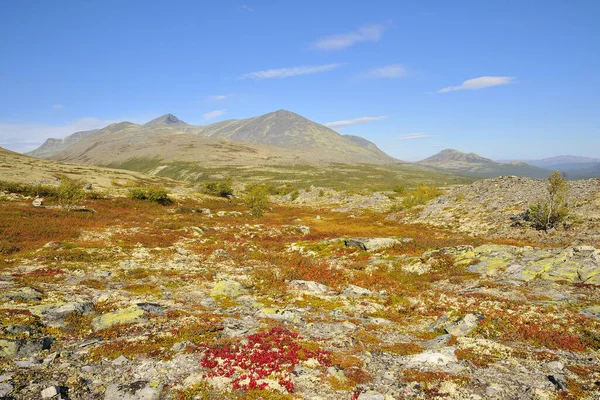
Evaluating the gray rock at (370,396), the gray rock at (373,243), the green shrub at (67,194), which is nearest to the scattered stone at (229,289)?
the gray rock at (370,396)

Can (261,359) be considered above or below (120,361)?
below

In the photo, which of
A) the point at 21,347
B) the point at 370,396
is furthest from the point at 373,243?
the point at 21,347

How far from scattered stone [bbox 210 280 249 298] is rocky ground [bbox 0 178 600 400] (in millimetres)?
168

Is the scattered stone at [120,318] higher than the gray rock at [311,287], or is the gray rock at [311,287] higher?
the scattered stone at [120,318]

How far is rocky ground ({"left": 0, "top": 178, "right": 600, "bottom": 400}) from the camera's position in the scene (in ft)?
35.5

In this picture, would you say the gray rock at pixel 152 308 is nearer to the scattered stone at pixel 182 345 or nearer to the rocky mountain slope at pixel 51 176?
the scattered stone at pixel 182 345

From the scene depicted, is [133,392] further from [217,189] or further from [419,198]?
[217,189]

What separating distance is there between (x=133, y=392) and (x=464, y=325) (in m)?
15.3

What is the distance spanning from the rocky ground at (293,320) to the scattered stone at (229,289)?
168 mm

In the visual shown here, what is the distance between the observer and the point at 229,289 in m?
22.9

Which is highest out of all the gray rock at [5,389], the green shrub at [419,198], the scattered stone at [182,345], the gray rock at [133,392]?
the green shrub at [419,198]

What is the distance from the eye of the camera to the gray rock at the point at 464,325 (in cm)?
1577

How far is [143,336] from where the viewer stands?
46.8 feet

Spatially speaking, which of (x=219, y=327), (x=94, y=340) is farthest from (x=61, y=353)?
(x=219, y=327)
